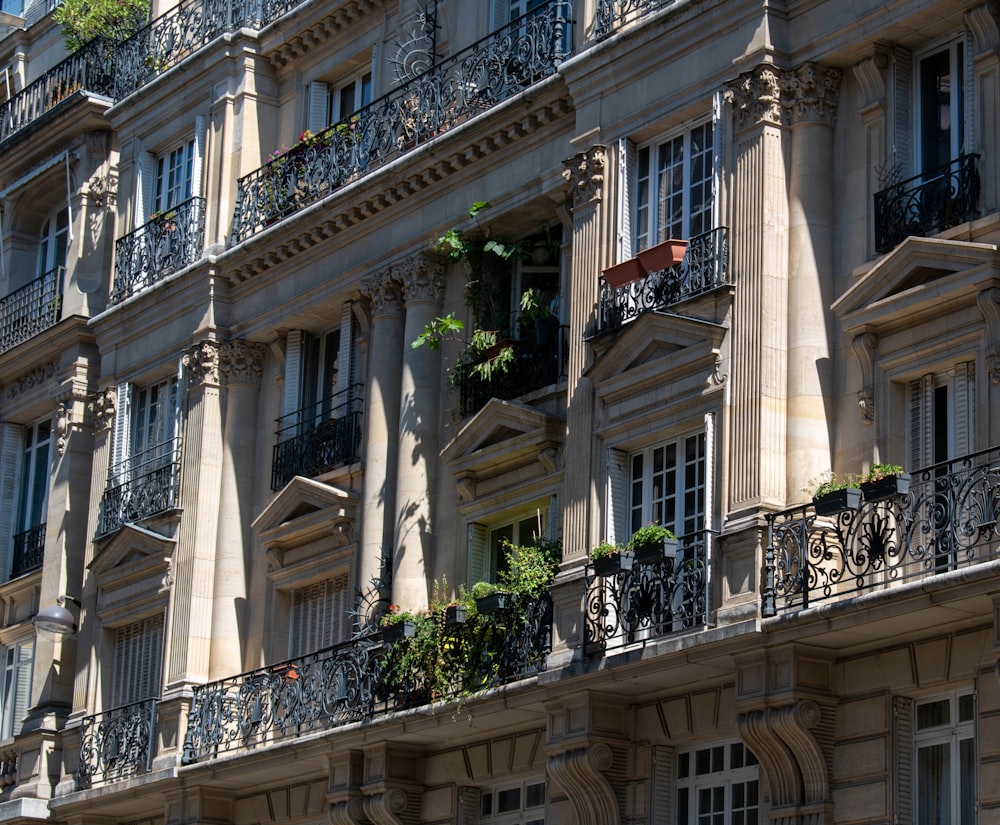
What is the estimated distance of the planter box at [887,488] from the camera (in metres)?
20.2

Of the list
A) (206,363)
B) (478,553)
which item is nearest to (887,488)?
(478,553)

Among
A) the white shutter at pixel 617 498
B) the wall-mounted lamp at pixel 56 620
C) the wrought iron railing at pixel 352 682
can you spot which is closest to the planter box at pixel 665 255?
the white shutter at pixel 617 498

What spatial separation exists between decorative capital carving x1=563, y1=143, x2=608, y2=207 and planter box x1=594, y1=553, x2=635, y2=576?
4601 millimetres

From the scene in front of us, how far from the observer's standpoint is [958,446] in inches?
849

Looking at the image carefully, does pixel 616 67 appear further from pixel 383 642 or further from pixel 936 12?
pixel 383 642

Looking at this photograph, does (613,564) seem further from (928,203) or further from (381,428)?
(381,428)

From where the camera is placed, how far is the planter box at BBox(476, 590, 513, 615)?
82.3 ft

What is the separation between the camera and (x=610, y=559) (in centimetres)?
2330

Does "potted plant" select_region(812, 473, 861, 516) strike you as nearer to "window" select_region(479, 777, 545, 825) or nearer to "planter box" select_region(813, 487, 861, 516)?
"planter box" select_region(813, 487, 861, 516)

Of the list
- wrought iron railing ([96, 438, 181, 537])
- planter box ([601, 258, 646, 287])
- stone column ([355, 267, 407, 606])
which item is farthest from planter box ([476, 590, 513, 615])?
wrought iron railing ([96, 438, 181, 537])

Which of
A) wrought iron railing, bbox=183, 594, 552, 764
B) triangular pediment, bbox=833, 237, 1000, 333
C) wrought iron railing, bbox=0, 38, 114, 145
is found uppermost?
wrought iron railing, bbox=0, 38, 114, 145

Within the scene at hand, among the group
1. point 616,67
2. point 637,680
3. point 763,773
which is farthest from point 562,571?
point 616,67

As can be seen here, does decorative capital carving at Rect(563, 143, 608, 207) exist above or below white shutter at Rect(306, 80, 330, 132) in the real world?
below

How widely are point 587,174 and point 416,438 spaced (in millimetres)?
4345
